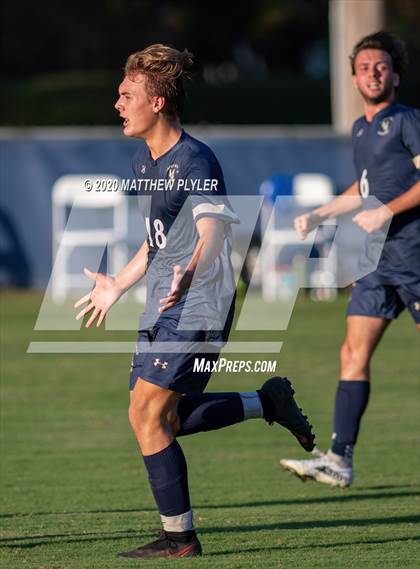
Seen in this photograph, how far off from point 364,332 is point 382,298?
0.23 m

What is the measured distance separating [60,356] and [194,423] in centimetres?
892

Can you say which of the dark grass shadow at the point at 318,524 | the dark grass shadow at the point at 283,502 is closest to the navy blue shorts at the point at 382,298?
the dark grass shadow at the point at 283,502

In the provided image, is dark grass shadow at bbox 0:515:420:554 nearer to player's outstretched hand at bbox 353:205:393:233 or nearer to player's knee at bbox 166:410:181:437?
player's knee at bbox 166:410:181:437

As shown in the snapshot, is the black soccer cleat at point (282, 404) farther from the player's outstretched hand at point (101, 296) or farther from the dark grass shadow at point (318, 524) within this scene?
the player's outstretched hand at point (101, 296)

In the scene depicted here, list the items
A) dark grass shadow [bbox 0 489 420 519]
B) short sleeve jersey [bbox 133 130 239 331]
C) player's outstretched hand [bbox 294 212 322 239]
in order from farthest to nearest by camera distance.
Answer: player's outstretched hand [bbox 294 212 322 239] → dark grass shadow [bbox 0 489 420 519] → short sleeve jersey [bbox 133 130 239 331]

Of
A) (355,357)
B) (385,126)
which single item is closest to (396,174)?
(385,126)

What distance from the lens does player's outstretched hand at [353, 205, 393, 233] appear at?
7992 millimetres

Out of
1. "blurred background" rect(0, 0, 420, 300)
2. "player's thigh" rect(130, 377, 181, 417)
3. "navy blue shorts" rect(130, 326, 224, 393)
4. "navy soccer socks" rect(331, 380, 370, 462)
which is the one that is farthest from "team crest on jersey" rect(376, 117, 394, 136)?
"blurred background" rect(0, 0, 420, 300)

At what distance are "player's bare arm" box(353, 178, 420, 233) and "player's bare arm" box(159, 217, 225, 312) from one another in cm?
187

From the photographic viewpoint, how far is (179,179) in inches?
252

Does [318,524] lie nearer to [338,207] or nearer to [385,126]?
[338,207]


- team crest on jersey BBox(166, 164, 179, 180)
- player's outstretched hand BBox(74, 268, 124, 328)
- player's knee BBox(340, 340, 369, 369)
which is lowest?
player's knee BBox(340, 340, 369, 369)

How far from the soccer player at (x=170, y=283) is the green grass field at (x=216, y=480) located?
1.31 ft

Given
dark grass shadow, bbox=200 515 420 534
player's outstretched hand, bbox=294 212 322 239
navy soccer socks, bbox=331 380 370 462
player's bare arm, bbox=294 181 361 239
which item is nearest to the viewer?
dark grass shadow, bbox=200 515 420 534
